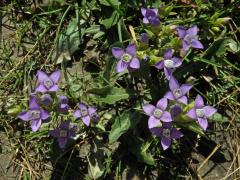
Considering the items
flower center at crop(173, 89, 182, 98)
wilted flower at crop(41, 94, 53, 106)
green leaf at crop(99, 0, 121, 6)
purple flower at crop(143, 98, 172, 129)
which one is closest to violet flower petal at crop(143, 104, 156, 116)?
purple flower at crop(143, 98, 172, 129)

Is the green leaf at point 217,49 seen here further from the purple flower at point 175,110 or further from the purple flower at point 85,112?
the purple flower at point 85,112

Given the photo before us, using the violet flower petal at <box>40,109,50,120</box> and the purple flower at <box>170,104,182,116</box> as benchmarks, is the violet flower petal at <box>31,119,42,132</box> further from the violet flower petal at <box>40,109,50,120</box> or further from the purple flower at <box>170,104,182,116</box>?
the purple flower at <box>170,104,182,116</box>

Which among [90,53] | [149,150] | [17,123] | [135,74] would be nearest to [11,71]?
[17,123]

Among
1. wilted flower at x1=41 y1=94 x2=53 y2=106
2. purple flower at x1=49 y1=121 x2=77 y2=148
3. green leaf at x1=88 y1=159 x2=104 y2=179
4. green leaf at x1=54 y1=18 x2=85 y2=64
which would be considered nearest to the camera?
wilted flower at x1=41 y1=94 x2=53 y2=106

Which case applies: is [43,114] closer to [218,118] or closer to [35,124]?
[35,124]

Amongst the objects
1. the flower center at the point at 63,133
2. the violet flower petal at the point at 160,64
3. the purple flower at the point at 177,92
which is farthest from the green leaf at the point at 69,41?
the purple flower at the point at 177,92

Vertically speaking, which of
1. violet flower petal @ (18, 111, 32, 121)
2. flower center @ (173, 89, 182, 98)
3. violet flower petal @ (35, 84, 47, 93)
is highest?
violet flower petal @ (35, 84, 47, 93)
